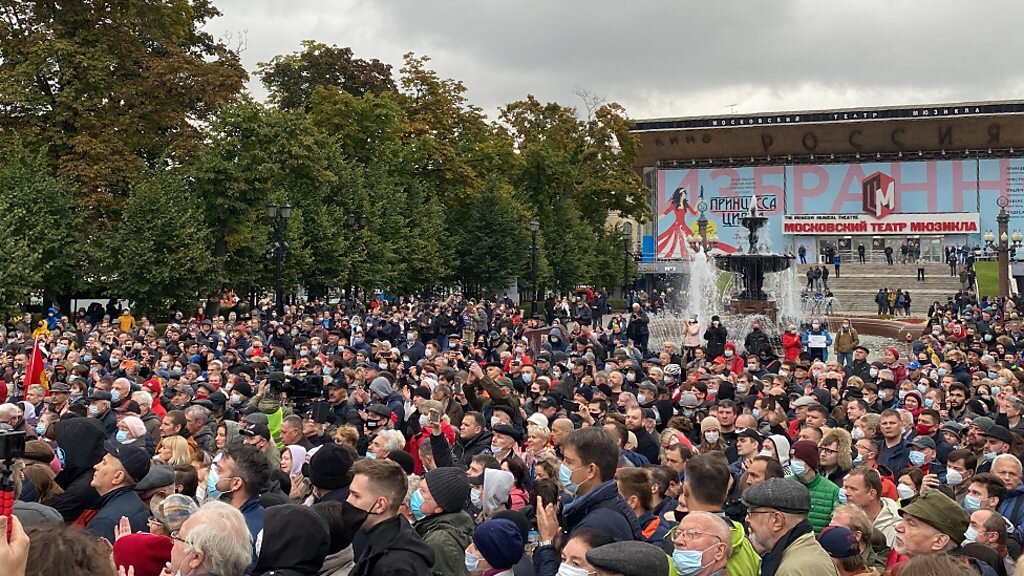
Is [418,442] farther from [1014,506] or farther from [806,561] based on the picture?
[806,561]

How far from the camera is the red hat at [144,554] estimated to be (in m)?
5.08

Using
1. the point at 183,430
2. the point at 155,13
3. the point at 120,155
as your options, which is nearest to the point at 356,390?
the point at 183,430

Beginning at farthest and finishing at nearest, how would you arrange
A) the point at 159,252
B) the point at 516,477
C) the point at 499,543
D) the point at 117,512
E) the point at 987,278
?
the point at 987,278 → the point at 159,252 → the point at 516,477 → the point at 117,512 → the point at 499,543

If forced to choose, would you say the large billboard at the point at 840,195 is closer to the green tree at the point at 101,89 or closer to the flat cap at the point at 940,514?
the green tree at the point at 101,89

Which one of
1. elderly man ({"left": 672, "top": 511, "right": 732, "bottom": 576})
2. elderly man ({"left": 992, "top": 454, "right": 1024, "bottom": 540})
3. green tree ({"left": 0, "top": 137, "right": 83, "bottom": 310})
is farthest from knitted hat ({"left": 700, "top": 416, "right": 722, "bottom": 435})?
green tree ({"left": 0, "top": 137, "right": 83, "bottom": 310})

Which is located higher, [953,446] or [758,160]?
[758,160]

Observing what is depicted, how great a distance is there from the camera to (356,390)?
1320 centimetres

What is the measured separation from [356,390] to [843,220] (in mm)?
63857

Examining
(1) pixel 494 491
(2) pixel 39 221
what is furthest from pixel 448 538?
(2) pixel 39 221

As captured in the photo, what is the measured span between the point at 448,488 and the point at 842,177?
70.3 m

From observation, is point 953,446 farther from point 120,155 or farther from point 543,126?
point 543,126

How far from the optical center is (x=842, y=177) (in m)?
71.9

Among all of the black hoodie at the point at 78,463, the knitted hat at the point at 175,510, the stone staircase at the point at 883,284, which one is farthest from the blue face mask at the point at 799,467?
the stone staircase at the point at 883,284

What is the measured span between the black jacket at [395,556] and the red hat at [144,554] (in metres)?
0.94
